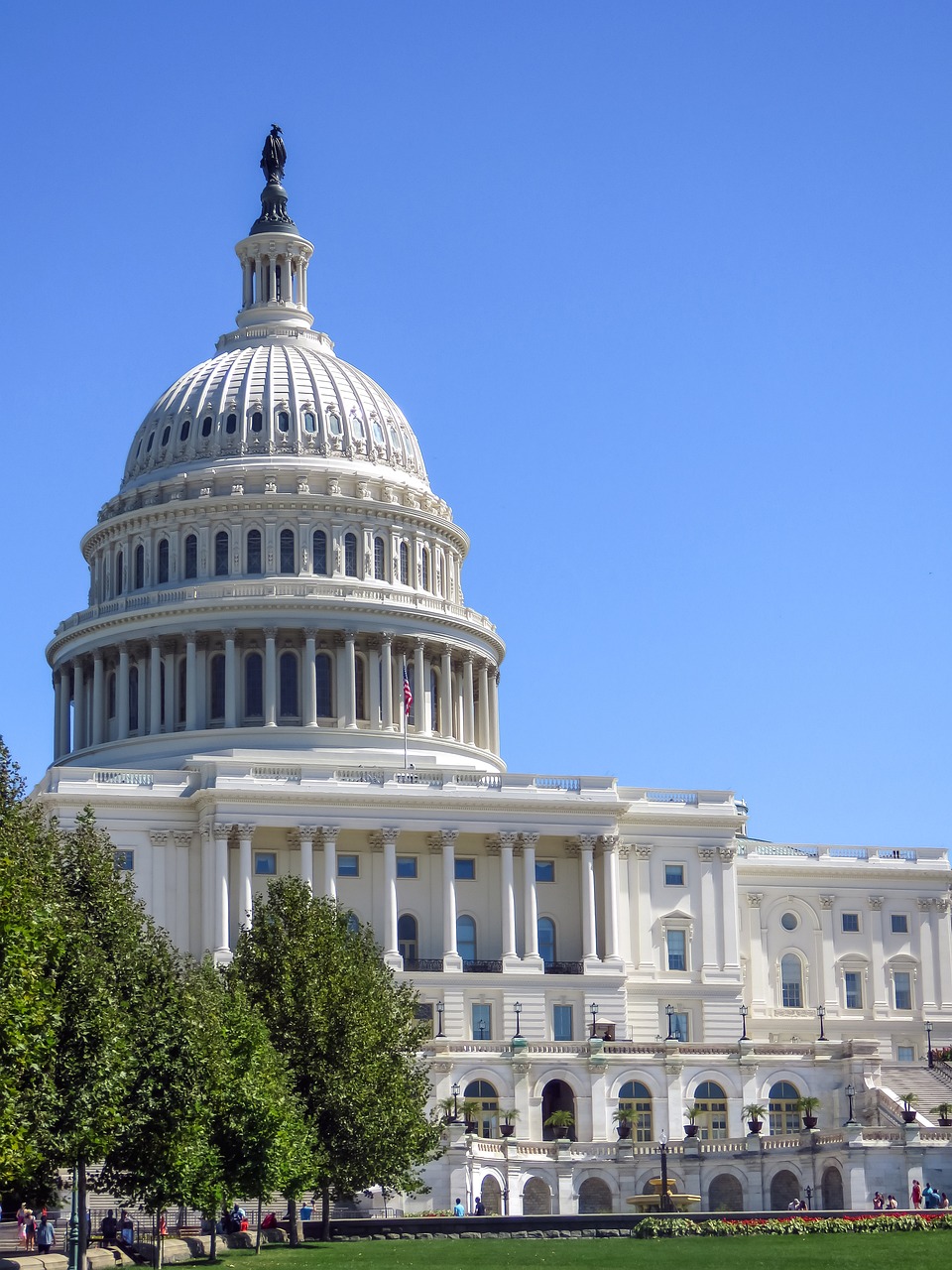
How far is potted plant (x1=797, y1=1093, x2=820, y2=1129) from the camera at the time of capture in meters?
112

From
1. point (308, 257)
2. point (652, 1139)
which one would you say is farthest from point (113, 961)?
point (308, 257)

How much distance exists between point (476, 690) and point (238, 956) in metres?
70.0

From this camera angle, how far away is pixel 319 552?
160875mm

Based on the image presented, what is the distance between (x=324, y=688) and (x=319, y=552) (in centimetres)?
970

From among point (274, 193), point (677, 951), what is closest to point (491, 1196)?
point (677, 951)

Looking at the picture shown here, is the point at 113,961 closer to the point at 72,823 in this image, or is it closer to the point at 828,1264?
the point at 828,1264

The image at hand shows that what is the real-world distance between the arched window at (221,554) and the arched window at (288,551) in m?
3.54

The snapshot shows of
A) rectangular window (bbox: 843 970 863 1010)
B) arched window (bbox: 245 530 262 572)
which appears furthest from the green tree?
arched window (bbox: 245 530 262 572)

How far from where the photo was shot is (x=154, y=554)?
532ft

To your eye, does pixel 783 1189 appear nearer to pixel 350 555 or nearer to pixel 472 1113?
pixel 472 1113

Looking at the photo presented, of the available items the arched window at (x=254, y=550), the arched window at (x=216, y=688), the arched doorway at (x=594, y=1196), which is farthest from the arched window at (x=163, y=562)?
the arched doorway at (x=594, y=1196)

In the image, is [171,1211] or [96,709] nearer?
[171,1211]

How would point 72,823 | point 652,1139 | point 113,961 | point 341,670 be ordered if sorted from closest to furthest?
point 113,961, point 652,1139, point 72,823, point 341,670

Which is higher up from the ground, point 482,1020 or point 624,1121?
point 482,1020
